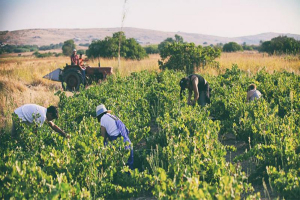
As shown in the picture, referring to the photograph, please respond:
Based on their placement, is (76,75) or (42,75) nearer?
(76,75)

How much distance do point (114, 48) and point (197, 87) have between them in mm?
15843

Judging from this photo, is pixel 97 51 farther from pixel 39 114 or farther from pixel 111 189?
pixel 111 189

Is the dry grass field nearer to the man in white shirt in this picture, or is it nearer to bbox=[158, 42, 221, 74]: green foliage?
bbox=[158, 42, 221, 74]: green foliage

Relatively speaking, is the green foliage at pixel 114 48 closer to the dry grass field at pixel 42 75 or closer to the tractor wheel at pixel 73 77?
the dry grass field at pixel 42 75

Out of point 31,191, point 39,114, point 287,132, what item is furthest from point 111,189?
point 287,132

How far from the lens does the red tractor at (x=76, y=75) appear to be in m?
13.6

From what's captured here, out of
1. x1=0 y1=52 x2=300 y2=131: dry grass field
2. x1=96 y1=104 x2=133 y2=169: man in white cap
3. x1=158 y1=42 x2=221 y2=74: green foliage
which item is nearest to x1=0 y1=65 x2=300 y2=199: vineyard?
x1=96 y1=104 x2=133 y2=169: man in white cap

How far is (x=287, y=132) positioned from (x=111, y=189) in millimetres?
3017

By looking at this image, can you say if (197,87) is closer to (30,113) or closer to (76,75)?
(30,113)

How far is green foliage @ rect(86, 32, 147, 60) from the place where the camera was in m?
23.2

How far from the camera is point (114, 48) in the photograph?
23.1 m

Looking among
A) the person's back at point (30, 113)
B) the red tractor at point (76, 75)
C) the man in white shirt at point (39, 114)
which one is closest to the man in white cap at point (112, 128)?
the man in white shirt at point (39, 114)

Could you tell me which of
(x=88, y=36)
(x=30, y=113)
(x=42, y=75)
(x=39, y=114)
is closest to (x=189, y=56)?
(x=42, y=75)

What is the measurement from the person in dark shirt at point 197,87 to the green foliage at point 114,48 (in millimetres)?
14886
